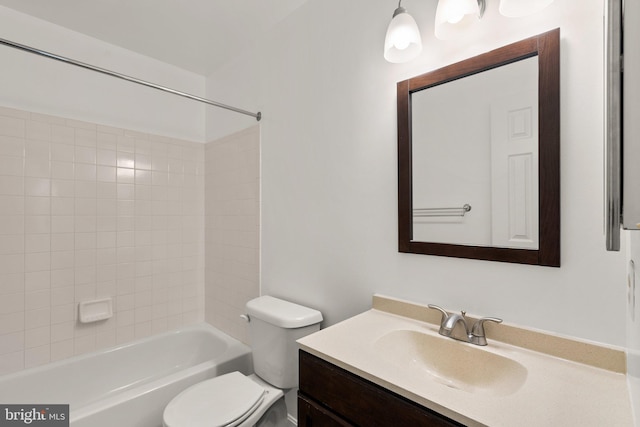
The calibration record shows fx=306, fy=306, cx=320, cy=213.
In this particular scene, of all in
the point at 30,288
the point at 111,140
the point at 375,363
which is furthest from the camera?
the point at 111,140

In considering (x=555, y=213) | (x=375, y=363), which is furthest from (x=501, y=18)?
(x=375, y=363)

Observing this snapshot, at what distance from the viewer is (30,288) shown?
6.08ft

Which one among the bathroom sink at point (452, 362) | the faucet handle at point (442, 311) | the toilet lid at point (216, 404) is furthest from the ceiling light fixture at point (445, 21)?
the toilet lid at point (216, 404)

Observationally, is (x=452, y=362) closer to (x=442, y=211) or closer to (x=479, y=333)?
(x=479, y=333)

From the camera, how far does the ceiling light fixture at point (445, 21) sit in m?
0.94

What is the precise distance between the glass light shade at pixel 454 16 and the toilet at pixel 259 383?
4.45ft

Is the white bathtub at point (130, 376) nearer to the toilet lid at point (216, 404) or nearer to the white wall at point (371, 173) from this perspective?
the toilet lid at point (216, 404)

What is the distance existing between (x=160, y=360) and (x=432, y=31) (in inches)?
104

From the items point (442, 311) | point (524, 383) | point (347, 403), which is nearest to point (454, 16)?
point (442, 311)

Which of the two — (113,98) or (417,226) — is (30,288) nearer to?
(113,98)

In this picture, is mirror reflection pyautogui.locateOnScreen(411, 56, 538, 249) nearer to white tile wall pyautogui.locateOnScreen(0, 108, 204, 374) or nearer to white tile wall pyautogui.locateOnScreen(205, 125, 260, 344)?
white tile wall pyautogui.locateOnScreen(205, 125, 260, 344)

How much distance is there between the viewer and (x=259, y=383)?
1643mm

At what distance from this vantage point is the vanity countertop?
678 mm

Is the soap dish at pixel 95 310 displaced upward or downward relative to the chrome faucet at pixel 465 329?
downward
